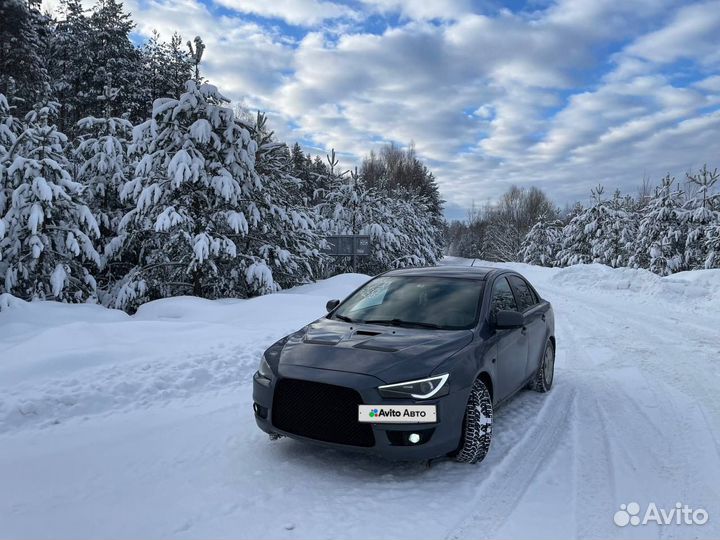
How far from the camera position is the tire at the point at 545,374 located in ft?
19.5

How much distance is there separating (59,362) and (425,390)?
4.56m

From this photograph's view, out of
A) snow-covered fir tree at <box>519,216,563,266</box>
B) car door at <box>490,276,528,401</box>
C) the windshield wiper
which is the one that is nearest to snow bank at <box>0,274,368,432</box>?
the windshield wiper

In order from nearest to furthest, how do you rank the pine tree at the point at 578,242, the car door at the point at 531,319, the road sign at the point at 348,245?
1. the car door at the point at 531,319
2. the road sign at the point at 348,245
3. the pine tree at the point at 578,242

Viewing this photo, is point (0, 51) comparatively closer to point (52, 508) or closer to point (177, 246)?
point (177, 246)

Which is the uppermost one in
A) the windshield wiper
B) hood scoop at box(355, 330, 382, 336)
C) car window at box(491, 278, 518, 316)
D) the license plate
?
car window at box(491, 278, 518, 316)

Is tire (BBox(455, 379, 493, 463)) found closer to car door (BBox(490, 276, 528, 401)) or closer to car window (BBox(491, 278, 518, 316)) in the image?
car door (BBox(490, 276, 528, 401))

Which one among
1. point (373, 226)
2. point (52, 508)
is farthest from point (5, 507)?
point (373, 226)

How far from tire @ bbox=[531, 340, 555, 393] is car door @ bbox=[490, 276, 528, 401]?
71 centimetres

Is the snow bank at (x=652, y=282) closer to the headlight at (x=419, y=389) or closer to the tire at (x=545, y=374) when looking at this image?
the tire at (x=545, y=374)

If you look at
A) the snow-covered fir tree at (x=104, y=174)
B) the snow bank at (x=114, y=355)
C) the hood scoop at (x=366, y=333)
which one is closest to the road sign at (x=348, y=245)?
the snow-covered fir tree at (x=104, y=174)

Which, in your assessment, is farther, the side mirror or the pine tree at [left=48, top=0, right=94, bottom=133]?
the pine tree at [left=48, top=0, right=94, bottom=133]

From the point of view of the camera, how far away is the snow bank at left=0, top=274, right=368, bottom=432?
5129mm

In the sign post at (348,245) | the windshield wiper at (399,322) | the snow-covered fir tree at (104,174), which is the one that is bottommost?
the windshield wiper at (399,322)

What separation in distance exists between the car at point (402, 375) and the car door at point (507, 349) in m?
0.02
